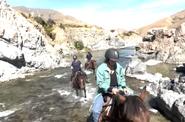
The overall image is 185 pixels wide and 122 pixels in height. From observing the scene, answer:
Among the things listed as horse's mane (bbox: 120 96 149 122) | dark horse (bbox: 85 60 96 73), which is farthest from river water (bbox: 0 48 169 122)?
horse's mane (bbox: 120 96 149 122)

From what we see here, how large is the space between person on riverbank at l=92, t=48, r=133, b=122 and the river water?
15.3m

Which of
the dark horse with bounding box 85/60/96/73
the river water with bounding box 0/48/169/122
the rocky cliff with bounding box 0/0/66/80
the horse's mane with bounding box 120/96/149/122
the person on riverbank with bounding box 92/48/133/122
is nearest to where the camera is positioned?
the horse's mane with bounding box 120/96/149/122

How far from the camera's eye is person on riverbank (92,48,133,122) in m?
9.73

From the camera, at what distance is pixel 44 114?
90.5 ft

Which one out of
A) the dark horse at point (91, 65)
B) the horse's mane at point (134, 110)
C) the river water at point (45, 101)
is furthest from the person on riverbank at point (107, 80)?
the dark horse at point (91, 65)

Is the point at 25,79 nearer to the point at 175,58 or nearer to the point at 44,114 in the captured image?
the point at 44,114

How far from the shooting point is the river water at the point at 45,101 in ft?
87.4

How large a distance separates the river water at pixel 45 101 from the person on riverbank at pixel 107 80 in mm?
15253

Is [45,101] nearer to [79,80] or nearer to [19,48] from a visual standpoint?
[79,80]

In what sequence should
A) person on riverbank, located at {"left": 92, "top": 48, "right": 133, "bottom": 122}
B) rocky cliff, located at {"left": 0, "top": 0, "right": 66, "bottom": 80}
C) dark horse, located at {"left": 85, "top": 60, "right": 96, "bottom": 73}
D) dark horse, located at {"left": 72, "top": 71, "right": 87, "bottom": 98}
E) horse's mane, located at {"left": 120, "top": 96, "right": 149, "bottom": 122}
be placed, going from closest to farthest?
horse's mane, located at {"left": 120, "top": 96, "right": 149, "bottom": 122} → person on riverbank, located at {"left": 92, "top": 48, "right": 133, "bottom": 122} → dark horse, located at {"left": 72, "top": 71, "right": 87, "bottom": 98} → dark horse, located at {"left": 85, "top": 60, "right": 96, "bottom": 73} → rocky cliff, located at {"left": 0, "top": 0, "right": 66, "bottom": 80}

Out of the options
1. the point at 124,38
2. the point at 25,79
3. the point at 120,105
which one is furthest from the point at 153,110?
the point at 124,38

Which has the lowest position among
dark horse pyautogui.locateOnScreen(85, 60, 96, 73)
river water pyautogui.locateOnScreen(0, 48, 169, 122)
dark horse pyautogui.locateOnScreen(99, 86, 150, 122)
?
river water pyautogui.locateOnScreen(0, 48, 169, 122)

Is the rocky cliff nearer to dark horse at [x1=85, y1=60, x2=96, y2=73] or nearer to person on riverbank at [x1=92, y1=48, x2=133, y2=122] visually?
dark horse at [x1=85, y1=60, x2=96, y2=73]

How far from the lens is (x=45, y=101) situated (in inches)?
1276
